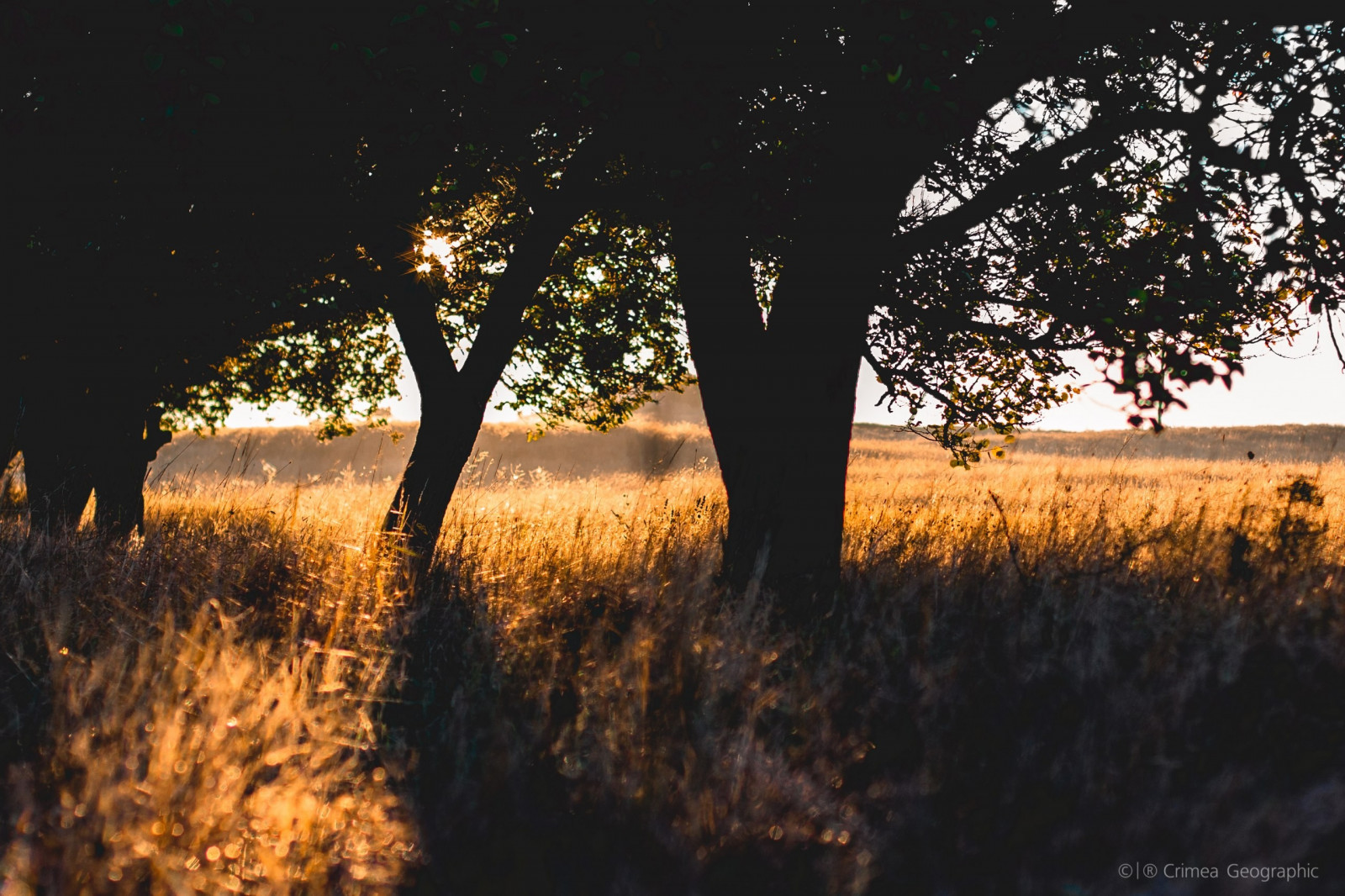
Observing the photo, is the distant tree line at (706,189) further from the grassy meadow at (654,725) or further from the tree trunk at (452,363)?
the grassy meadow at (654,725)

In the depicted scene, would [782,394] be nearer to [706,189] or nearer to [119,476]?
[706,189]

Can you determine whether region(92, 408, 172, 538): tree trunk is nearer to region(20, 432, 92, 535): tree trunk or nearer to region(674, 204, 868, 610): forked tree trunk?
region(20, 432, 92, 535): tree trunk

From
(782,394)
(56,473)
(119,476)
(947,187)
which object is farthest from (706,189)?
(56,473)

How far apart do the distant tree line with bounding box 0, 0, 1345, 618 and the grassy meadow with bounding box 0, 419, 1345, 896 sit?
2.69 ft

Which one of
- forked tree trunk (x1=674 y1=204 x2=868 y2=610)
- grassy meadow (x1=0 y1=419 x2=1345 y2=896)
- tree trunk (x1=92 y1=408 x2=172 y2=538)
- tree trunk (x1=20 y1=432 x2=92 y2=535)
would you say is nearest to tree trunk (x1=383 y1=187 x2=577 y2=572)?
forked tree trunk (x1=674 y1=204 x2=868 y2=610)

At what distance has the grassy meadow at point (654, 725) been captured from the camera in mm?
1927

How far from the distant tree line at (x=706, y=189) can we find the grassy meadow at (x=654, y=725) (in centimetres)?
82

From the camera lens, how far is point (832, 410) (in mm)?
4598

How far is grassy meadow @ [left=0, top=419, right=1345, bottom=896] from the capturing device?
1.93 meters

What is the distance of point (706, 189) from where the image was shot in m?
4.11

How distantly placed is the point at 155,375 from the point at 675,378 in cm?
619

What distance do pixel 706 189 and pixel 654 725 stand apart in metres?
2.92

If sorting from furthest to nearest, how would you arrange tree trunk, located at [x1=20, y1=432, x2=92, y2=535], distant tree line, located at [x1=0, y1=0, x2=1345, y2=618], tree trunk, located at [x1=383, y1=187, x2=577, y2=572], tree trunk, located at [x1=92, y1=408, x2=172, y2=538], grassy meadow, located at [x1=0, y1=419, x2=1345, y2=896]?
tree trunk, located at [x1=92, y1=408, x2=172, y2=538] → tree trunk, located at [x1=20, y1=432, x2=92, y2=535] → tree trunk, located at [x1=383, y1=187, x2=577, y2=572] → distant tree line, located at [x1=0, y1=0, x2=1345, y2=618] → grassy meadow, located at [x1=0, y1=419, x2=1345, y2=896]

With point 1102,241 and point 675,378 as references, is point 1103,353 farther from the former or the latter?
point 675,378
